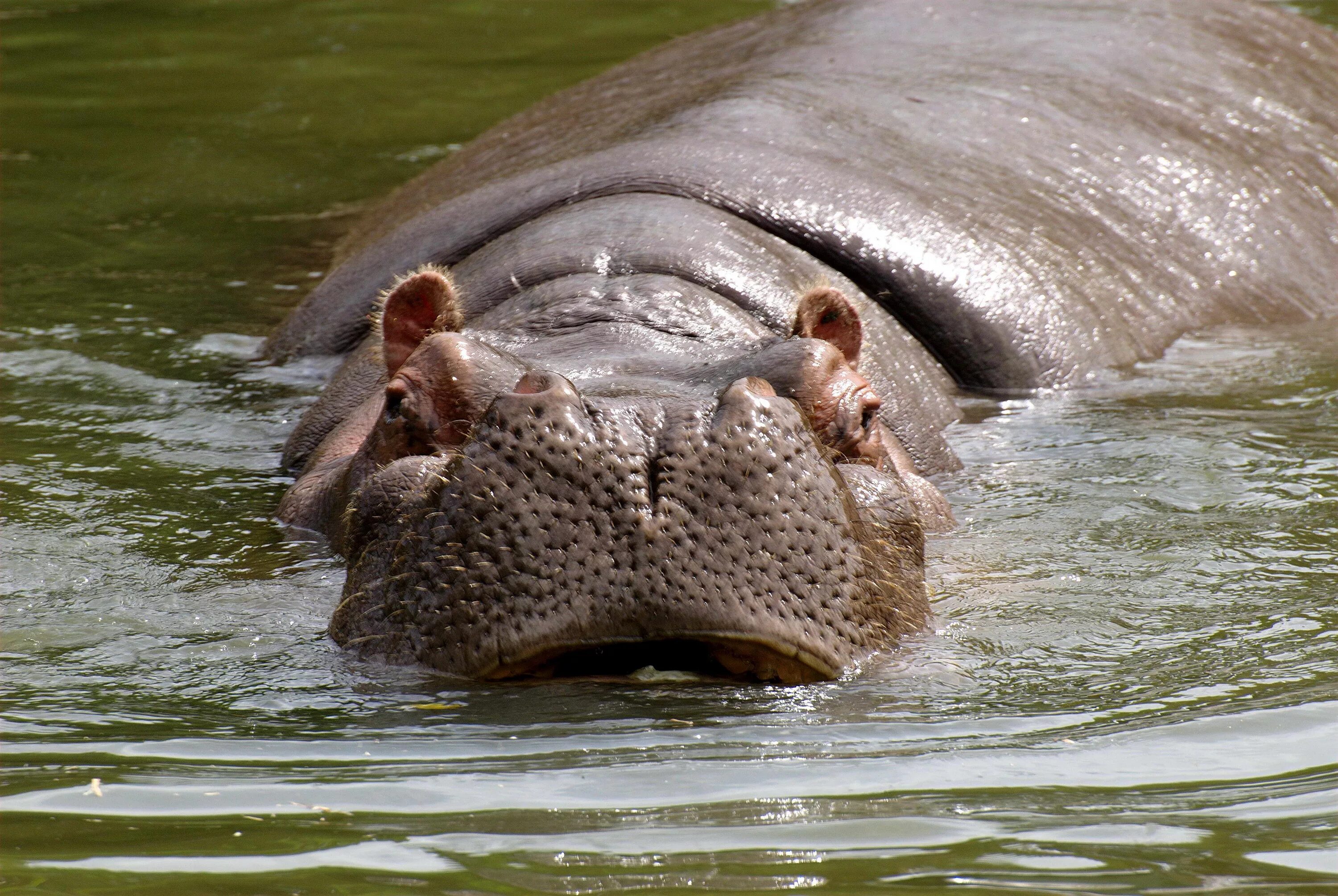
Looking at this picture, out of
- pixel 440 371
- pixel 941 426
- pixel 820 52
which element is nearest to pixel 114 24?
pixel 820 52

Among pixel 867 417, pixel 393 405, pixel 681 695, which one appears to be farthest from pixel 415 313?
pixel 681 695

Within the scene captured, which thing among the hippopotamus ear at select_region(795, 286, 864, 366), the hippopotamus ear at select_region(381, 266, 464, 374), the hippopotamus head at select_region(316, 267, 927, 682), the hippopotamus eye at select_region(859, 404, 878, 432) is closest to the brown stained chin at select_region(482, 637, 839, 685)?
the hippopotamus head at select_region(316, 267, 927, 682)

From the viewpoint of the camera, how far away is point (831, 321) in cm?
421

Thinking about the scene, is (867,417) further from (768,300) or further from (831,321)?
(768,300)

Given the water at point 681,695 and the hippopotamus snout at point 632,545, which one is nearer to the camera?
the water at point 681,695

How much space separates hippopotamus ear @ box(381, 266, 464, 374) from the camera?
4160mm

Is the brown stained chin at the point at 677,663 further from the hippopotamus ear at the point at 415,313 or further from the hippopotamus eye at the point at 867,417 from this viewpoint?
the hippopotamus ear at the point at 415,313

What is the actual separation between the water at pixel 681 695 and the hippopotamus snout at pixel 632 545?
0.09m

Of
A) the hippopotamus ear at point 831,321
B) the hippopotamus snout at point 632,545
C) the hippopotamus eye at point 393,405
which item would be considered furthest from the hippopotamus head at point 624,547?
the hippopotamus ear at point 831,321

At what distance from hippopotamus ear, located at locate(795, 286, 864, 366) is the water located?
0.54 metres

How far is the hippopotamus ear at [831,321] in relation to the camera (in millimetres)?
4125

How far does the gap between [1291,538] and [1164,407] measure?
128 centimetres

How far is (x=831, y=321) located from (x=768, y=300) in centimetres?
61

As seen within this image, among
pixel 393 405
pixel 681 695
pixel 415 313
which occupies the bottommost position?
pixel 681 695
